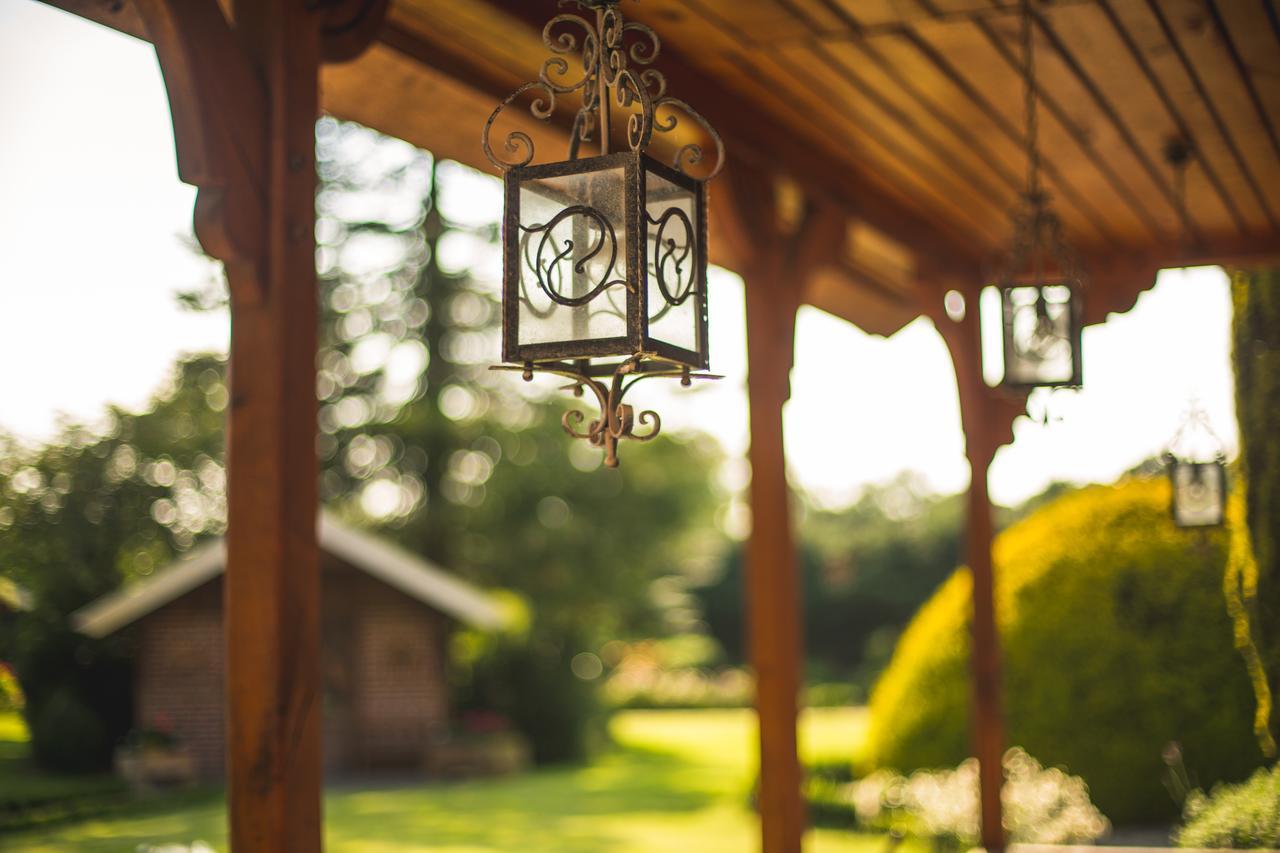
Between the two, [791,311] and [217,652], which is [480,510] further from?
[791,311]

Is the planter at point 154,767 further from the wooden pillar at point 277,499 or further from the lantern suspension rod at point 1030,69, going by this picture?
the lantern suspension rod at point 1030,69

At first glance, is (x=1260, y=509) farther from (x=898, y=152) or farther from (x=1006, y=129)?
(x=898, y=152)

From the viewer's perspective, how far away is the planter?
5141 mm

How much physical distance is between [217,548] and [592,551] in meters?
8.40

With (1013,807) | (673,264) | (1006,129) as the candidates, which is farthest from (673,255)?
(1013,807)

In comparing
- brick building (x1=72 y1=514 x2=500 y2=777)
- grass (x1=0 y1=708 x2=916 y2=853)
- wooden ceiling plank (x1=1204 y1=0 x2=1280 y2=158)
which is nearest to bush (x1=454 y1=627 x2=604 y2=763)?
grass (x1=0 y1=708 x2=916 y2=853)

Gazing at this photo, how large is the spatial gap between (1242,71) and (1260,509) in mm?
1560

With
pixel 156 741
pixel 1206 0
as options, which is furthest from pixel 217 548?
pixel 1206 0

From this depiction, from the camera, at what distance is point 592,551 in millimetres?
19156

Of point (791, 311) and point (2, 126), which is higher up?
point (2, 126)

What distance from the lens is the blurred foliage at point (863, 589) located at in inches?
904

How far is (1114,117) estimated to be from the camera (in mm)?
4184

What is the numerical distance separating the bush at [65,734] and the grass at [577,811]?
Result: 1665 millimetres

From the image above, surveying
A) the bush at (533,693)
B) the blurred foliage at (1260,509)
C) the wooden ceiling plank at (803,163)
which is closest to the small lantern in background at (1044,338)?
the wooden ceiling plank at (803,163)
